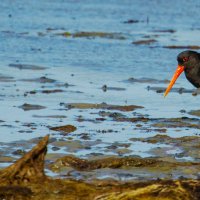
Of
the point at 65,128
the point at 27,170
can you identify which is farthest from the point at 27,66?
the point at 27,170

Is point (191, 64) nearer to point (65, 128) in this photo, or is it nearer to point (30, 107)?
point (30, 107)

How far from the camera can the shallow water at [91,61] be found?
40.7 feet

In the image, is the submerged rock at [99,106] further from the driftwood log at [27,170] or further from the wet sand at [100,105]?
the driftwood log at [27,170]

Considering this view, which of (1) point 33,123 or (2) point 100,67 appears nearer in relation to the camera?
(1) point 33,123

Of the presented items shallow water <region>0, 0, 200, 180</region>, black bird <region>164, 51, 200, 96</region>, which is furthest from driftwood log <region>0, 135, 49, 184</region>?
black bird <region>164, 51, 200, 96</region>

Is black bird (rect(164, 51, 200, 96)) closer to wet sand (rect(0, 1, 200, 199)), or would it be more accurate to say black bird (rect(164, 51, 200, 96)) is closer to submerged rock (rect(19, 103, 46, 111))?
wet sand (rect(0, 1, 200, 199))

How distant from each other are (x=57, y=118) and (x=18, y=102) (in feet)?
4.86

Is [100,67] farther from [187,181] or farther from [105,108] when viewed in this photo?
[187,181]

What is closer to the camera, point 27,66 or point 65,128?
point 65,128

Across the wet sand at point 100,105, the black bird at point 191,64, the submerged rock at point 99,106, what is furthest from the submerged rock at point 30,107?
the black bird at point 191,64

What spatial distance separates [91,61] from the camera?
779 inches

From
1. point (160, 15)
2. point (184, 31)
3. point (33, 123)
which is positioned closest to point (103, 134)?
point (33, 123)

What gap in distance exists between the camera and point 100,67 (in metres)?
18.9

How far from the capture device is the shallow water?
1239 centimetres
